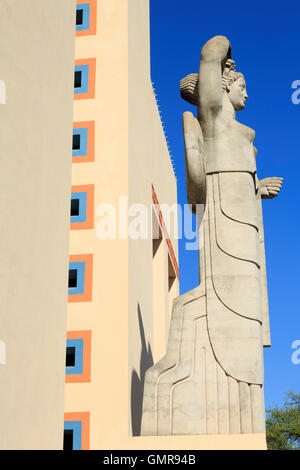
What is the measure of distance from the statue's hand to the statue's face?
1.05m

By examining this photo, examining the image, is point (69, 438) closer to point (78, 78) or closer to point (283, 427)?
point (78, 78)

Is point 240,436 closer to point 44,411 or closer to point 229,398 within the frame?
point 229,398

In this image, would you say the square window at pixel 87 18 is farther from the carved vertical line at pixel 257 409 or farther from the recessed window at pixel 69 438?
the carved vertical line at pixel 257 409

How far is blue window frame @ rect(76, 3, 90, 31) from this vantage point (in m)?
12.4

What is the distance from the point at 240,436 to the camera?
6410 millimetres

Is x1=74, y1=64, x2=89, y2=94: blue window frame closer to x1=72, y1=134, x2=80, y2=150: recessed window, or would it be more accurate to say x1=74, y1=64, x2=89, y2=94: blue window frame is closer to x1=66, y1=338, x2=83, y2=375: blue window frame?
x1=72, y1=134, x2=80, y2=150: recessed window

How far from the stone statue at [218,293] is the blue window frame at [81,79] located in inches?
170

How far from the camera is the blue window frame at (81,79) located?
1210 centimetres

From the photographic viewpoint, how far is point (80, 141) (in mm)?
11812

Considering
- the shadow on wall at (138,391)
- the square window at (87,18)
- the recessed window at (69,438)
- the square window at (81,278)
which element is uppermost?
the square window at (87,18)

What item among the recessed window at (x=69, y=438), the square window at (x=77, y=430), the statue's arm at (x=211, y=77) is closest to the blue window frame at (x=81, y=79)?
the statue's arm at (x=211, y=77)

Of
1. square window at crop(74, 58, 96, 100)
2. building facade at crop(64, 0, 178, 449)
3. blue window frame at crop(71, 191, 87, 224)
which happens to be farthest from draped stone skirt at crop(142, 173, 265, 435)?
square window at crop(74, 58, 96, 100)
